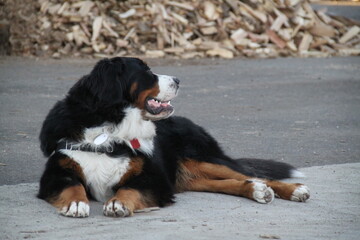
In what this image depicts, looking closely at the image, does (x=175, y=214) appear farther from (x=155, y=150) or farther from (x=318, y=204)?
(x=318, y=204)

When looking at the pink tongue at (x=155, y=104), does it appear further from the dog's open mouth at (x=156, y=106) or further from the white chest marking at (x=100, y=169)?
the white chest marking at (x=100, y=169)

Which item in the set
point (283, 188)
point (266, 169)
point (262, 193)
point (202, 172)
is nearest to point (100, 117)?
point (202, 172)

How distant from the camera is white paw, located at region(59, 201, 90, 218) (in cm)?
530

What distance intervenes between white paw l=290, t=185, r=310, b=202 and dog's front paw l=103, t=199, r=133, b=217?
5.24 ft

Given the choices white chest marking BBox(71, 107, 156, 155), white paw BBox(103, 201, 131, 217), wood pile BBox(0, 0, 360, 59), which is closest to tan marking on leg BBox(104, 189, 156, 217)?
white paw BBox(103, 201, 131, 217)

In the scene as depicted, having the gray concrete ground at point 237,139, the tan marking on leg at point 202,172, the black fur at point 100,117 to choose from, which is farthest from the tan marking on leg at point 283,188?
the black fur at point 100,117

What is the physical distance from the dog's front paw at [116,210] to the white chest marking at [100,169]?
497mm

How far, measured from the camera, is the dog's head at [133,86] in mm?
5871

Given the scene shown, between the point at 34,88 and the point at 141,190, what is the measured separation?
830cm

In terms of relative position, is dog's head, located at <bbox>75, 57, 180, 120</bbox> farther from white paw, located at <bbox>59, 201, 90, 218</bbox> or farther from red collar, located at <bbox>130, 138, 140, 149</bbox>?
white paw, located at <bbox>59, 201, 90, 218</bbox>

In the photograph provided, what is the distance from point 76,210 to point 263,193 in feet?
5.47

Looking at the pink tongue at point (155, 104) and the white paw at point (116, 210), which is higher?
the pink tongue at point (155, 104)

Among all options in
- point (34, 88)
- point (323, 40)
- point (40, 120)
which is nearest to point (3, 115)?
point (40, 120)

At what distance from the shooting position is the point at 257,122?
10.9 metres
